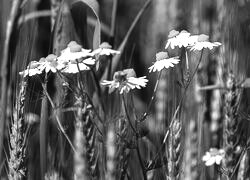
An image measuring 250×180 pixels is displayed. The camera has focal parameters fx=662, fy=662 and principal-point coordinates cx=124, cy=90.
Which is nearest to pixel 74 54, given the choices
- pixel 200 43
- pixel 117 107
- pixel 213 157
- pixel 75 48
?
pixel 75 48

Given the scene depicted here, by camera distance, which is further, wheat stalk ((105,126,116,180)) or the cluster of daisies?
the cluster of daisies

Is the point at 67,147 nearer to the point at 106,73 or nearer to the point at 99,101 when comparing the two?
the point at 99,101

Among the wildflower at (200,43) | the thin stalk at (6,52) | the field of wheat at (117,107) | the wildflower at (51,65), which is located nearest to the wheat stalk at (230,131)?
the field of wheat at (117,107)

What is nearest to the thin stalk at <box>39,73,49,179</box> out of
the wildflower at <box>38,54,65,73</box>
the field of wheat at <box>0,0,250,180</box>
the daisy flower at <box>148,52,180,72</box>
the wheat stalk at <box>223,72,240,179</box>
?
the field of wheat at <box>0,0,250,180</box>

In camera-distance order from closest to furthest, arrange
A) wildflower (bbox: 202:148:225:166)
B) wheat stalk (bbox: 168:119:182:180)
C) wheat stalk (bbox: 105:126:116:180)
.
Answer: wheat stalk (bbox: 105:126:116:180), wheat stalk (bbox: 168:119:182:180), wildflower (bbox: 202:148:225:166)

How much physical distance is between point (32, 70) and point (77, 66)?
0.09 meters

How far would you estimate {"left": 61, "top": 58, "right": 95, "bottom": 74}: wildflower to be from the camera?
1162mm

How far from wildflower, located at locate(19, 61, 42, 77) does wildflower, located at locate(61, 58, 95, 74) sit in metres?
0.05

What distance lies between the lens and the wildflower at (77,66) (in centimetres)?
116

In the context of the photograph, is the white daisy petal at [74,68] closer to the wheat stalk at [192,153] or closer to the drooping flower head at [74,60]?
the drooping flower head at [74,60]

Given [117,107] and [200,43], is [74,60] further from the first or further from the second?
[200,43]

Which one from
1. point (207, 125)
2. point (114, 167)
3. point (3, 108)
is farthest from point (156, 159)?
point (207, 125)

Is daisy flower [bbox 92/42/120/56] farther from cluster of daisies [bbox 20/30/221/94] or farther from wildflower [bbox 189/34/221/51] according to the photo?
wildflower [bbox 189/34/221/51]

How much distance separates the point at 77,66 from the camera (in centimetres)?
115
